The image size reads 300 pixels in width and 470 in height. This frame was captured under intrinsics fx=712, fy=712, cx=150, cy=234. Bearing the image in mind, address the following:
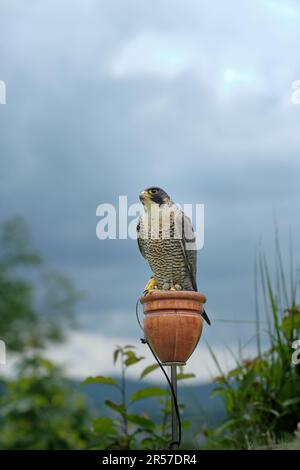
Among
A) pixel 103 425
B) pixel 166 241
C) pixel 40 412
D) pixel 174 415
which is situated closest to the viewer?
pixel 174 415

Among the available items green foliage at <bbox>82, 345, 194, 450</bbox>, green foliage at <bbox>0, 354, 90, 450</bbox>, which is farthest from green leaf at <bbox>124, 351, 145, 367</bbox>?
green foliage at <bbox>0, 354, 90, 450</bbox>

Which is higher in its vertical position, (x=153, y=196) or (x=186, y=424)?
(x=153, y=196)

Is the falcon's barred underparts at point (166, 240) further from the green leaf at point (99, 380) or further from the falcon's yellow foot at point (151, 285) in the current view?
the green leaf at point (99, 380)

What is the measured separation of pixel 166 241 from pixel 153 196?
0.73 feet

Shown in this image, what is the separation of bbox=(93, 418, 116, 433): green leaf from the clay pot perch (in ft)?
4.13

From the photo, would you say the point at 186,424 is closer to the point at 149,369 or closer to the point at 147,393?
the point at 147,393

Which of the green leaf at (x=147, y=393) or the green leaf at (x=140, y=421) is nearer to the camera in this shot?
the green leaf at (x=147, y=393)

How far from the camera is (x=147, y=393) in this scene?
4180mm

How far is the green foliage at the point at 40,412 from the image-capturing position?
5.51 meters

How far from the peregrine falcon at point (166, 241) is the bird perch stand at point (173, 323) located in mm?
209

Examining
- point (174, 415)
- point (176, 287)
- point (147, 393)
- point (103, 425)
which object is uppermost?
point (176, 287)

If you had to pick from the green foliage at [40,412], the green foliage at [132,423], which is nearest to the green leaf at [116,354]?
the green foliage at [132,423]

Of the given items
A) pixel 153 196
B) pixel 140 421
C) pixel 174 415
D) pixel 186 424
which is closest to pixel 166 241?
pixel 153 196
